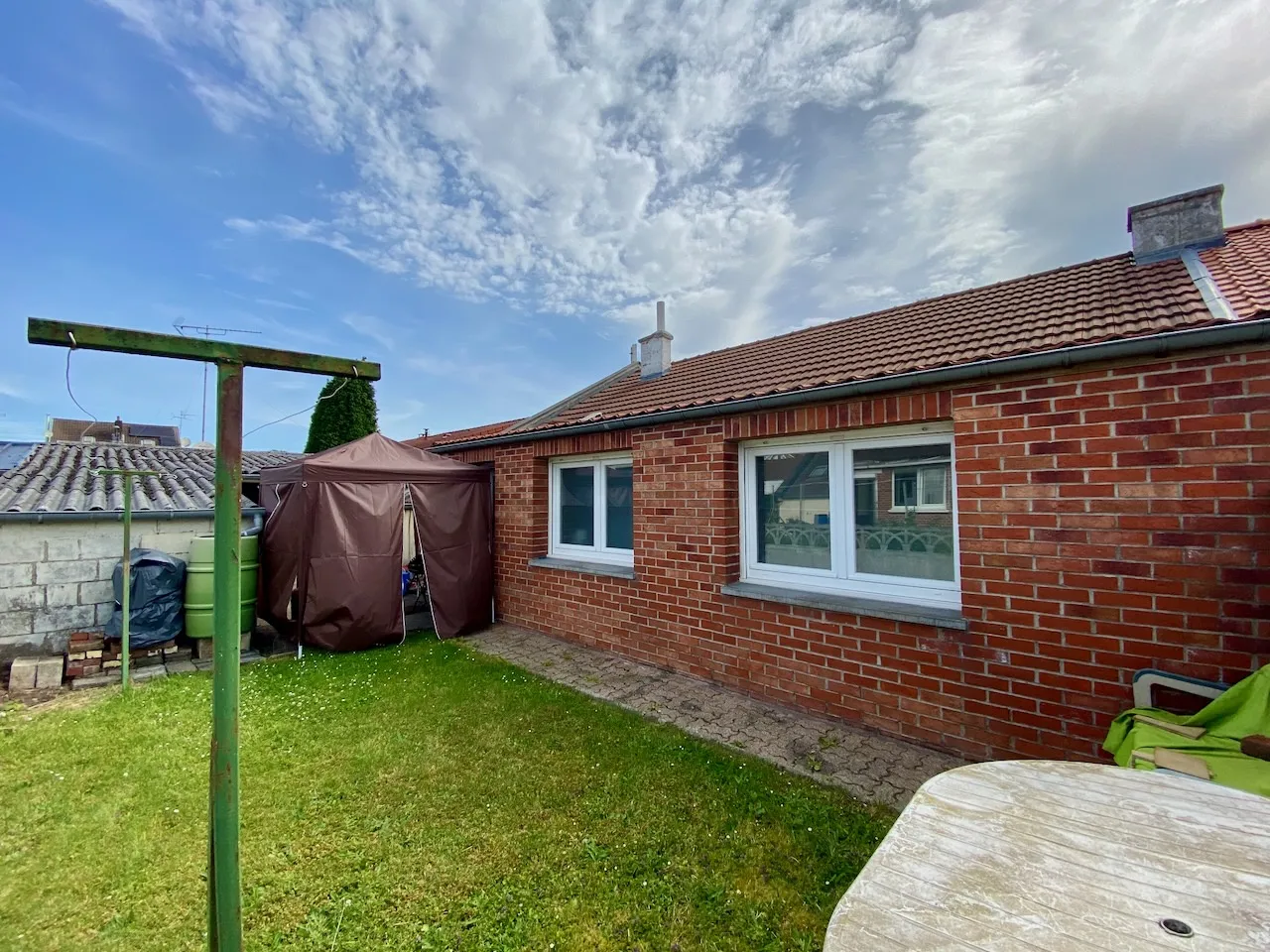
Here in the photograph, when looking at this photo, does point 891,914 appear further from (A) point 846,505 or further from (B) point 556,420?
(B) point 556,420

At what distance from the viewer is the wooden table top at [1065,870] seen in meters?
1.01

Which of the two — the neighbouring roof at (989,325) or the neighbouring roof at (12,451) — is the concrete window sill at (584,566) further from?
the neighbouring roof at (12,451)

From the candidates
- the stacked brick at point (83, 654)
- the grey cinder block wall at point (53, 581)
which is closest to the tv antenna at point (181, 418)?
the grey cinder block wall at point (53, 581)

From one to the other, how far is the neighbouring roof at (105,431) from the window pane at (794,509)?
26.6 metres

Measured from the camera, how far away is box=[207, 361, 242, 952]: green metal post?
1.69 meters

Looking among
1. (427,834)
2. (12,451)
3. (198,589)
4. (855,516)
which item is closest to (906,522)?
(855,516)

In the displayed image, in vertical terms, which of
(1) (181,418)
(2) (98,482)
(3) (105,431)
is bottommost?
(2) (98,482)

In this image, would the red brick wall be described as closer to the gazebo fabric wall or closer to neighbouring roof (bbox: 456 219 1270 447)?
neighbouring roof (bbox: 456 219 1270 447)

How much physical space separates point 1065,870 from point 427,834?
307 cm

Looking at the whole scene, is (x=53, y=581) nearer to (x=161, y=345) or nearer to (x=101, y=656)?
(x=101, y=656)

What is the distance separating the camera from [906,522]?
4105 mm

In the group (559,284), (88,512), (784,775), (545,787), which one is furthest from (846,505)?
(88,512)

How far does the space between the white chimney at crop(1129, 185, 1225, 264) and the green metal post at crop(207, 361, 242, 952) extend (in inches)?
275

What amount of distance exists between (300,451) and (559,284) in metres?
14.5
